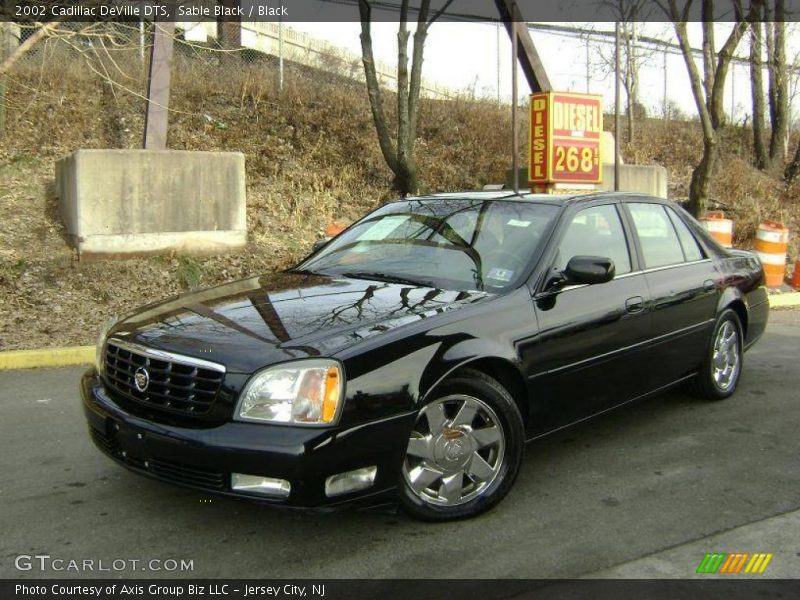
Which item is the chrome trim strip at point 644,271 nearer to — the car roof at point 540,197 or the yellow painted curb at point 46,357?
the car roof at point 540,197

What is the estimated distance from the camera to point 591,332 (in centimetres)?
423

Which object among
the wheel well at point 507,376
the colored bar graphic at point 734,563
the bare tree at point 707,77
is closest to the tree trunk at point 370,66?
the bare tree at point 707,77

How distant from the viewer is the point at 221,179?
1038cm

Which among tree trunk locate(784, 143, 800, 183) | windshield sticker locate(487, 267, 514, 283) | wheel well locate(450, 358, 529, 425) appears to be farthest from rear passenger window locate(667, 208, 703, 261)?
tree trunk locate(784, 143, 800, 183)

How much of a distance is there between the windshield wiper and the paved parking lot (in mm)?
1028

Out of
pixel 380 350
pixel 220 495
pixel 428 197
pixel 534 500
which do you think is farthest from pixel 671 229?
pixel 220 495

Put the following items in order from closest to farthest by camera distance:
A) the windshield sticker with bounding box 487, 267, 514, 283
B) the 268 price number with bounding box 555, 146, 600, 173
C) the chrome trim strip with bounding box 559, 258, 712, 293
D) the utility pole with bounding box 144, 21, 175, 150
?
the windshield sticker with bounding box 487, 267, 514, 283, the chrome trim strip with bounding box 559, 258, 712, 293, the utility pole with bounding box 144, 21, 175, 150, the 268 price number with bounding box 555, 146, 600, 173

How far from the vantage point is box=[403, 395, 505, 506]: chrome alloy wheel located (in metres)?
3.46

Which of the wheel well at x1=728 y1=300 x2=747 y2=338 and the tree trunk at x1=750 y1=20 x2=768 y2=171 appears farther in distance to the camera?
the tree trunk at x1=750 y1=20 x2=768 y2=171

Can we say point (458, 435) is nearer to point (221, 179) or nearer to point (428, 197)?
point (428, 197)

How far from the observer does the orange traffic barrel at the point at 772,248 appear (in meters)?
11.0

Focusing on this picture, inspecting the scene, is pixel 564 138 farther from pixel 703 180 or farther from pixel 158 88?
pixel 158 88

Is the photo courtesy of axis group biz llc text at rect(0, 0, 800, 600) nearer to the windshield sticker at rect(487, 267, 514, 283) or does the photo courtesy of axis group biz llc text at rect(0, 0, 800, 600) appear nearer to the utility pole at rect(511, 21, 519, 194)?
the windshield sticker at rect(487, 267, 514, 283)

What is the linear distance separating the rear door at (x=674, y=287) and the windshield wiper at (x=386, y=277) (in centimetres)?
155
